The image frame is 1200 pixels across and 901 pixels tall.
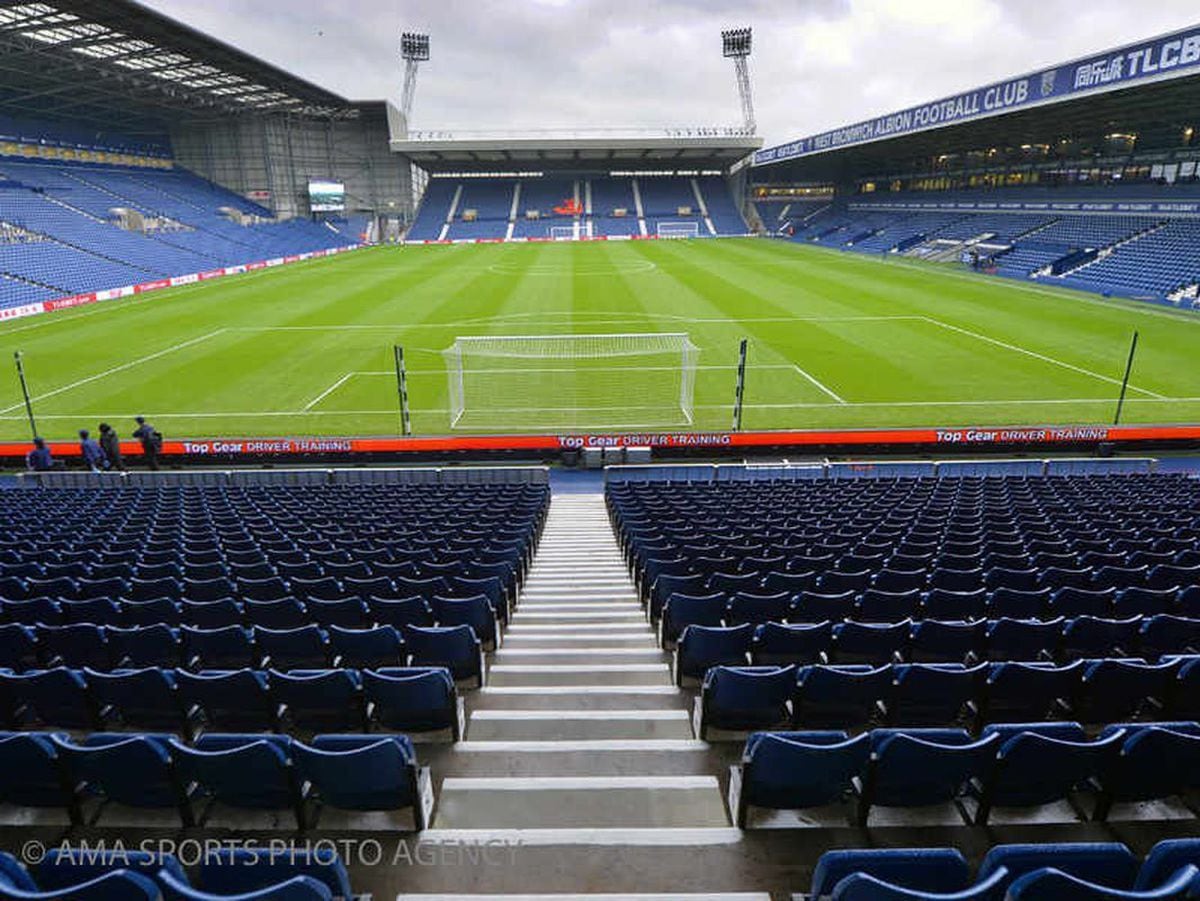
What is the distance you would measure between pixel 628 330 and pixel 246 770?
28.5m

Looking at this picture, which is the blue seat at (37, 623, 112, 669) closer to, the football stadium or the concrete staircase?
the football stadium

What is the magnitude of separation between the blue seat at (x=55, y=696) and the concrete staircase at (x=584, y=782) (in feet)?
8.14

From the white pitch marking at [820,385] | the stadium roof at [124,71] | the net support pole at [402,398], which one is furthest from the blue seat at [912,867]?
the stadium roof at [124,71]

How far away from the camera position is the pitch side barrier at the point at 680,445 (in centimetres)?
1739

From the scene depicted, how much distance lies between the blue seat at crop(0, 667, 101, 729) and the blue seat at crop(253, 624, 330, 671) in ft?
3.65

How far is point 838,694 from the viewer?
15.0 feet

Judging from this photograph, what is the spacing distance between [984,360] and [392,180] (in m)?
95.3

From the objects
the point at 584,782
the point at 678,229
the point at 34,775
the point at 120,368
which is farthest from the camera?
the point at 678,229

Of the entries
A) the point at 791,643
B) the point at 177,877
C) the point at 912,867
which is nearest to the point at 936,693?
the point at 791,643

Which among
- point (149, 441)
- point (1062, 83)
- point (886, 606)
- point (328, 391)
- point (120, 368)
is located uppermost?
point (1062, 83)

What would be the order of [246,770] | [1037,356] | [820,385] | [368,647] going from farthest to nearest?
[1037,356], [820,385], [368,647], [246,770]

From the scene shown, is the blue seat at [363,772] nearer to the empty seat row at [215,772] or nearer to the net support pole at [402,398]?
the empty seat row at [215,772]

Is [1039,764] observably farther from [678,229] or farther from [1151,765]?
[678,229]

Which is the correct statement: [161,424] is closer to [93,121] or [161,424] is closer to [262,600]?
[262,600]
